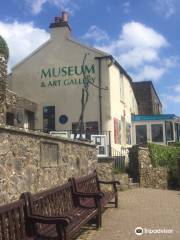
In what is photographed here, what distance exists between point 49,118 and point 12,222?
706 inches

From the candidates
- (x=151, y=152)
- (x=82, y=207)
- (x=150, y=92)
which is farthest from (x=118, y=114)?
(x=82, y=207)

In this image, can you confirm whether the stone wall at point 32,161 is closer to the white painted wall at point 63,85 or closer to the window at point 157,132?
the white painted wall at point 63,85

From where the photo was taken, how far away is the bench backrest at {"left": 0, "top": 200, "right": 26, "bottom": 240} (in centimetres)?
525

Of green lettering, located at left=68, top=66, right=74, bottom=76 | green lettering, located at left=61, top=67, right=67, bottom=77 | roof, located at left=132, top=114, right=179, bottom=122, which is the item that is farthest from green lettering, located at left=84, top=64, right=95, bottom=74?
roof, located at left=132, top=114, right=179, bottom=122

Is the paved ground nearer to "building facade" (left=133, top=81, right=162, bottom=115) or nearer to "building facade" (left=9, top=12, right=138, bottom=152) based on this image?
"building facade" (left=9, top=12, right=138, bottom=152)

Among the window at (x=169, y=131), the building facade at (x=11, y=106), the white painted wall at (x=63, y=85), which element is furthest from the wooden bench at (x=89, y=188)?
the window at (x=169, y=131)

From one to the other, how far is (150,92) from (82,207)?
87.3 feet

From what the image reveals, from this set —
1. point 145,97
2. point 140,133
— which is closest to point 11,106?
point 140,133

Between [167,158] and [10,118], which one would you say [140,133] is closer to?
[167,158]

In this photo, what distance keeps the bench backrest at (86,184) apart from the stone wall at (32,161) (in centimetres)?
75

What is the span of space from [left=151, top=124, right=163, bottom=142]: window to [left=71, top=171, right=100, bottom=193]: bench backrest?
17664 millimetres

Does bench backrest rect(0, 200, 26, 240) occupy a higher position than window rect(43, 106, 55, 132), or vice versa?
window rect(43, 106, 55, 132)

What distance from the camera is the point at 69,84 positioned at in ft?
78.1

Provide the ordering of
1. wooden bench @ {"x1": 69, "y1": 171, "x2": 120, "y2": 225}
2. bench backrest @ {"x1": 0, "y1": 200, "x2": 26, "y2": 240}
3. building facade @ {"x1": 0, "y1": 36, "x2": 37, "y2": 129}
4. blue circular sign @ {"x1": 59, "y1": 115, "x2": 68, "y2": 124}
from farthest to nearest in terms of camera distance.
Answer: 1. blue circular sign @ {"x1": 59, "y1": 115, "x2": 68, "y2": 124}
2. building facade @ {"x1": 0, "y1": 36, "x2": 37, "y2": 129}
3. wooden bench @ {"x1": 69, "y1": 171, "x2": 120, "y2": 225}
4. bench backrest @ {"x1": 0, "y1": 200, "x2": 26, "y2": 240}
